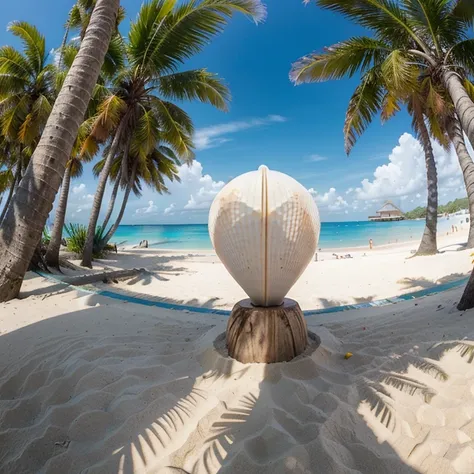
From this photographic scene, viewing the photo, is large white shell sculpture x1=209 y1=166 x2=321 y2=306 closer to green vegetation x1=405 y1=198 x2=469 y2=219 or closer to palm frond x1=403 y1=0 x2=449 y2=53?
palm frond x1=403 y1=0 x2=449 y2=53

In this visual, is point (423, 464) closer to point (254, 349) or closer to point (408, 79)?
point (254, 349)

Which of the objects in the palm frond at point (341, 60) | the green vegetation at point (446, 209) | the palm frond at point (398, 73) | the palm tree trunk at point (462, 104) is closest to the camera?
Answer: the palm tree trunk at point (462, 104)

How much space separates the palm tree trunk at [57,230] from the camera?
285 inches

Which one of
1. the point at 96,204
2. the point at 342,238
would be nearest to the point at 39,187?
the point at 96,204

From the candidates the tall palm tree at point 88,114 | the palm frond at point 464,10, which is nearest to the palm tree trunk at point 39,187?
the tall palm tree at point 88,114

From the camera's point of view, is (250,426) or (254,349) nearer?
(250,426)

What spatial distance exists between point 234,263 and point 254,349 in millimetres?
621

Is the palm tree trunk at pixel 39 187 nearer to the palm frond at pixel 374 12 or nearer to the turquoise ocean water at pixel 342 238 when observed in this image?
the palm frond at pixel 374 12

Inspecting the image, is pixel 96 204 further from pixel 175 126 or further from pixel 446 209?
pixel 446 209

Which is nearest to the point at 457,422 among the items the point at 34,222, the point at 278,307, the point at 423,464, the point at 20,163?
the point at 423,464

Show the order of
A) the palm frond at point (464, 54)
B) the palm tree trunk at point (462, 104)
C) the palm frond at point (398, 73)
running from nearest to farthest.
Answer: the palm tree trunk at point (462, 104), the palm frond at point (398, 73), the palm frond at point (464, 54)

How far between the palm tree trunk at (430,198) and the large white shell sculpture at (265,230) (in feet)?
28.7

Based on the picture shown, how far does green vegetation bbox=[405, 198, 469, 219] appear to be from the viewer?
2842 inches

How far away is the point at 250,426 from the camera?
140 centimetres
